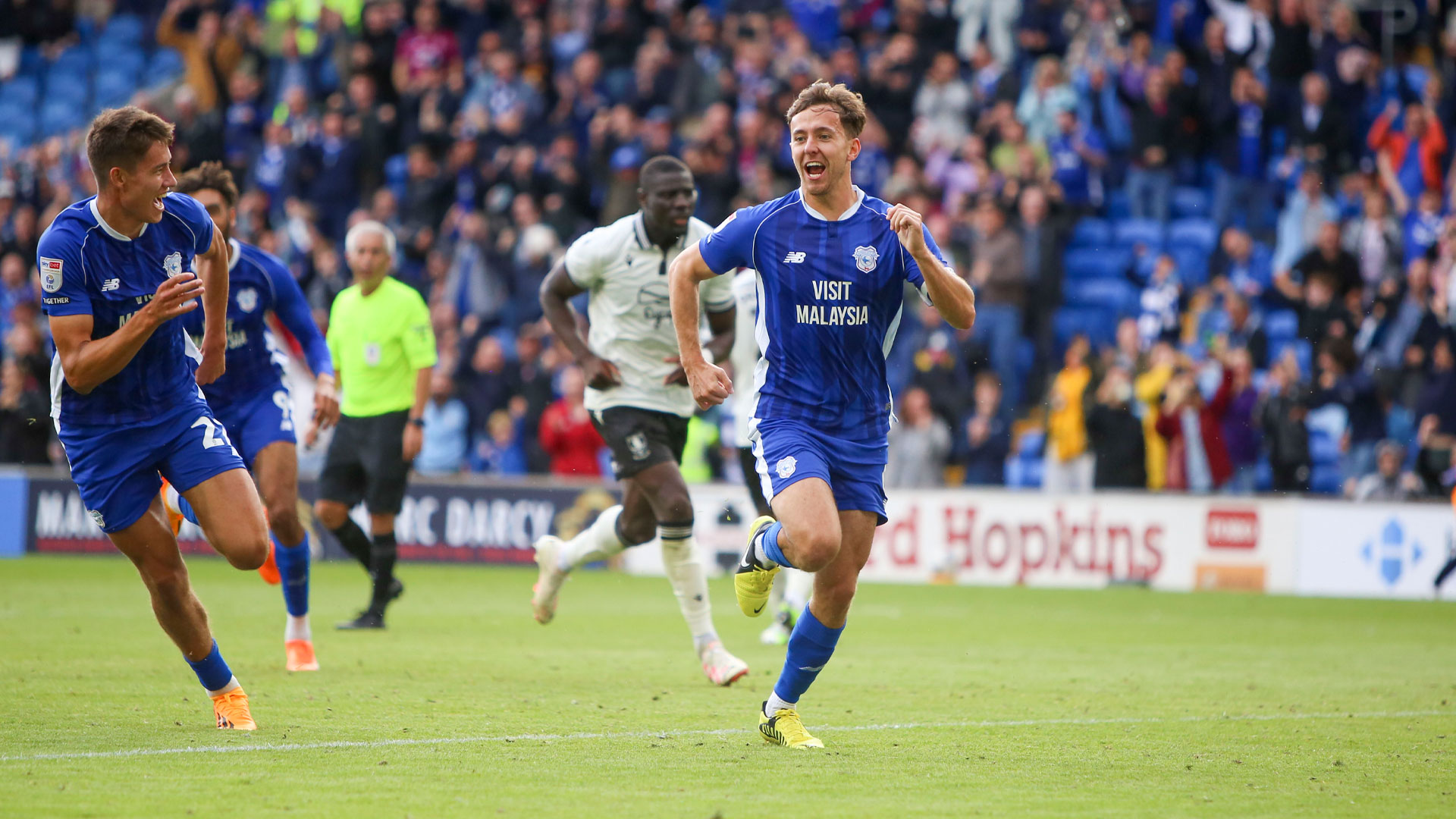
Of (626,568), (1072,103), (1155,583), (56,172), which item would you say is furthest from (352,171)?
(1155,583)

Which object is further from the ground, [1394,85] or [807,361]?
[1394,85]

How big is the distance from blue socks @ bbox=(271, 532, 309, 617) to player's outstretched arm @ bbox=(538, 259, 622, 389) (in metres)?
1.80

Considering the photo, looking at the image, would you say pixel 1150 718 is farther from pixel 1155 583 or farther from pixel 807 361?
pixel 1155 583

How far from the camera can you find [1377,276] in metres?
19.0

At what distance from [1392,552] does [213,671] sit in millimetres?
13091

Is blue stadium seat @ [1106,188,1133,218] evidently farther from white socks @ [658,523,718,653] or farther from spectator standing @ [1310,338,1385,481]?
white socks @ [658,523,718,653]

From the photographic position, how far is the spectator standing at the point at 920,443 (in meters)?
19.3

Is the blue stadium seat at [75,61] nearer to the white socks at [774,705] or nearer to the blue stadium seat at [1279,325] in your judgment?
the blue stadium seat at [1279,325]

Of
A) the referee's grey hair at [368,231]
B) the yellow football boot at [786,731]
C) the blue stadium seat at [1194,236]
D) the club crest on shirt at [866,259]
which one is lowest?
the yellow football boot at [786,731]

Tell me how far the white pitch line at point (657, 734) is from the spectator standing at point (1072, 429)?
10.4 m

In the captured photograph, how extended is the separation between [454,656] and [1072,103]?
12.9 meters

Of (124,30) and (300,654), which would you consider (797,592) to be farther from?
(124,30)

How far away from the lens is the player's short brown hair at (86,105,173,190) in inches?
262

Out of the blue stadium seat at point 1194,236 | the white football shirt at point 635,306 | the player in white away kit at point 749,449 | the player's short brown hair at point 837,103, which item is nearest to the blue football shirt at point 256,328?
the white football shirt at point 635,306
